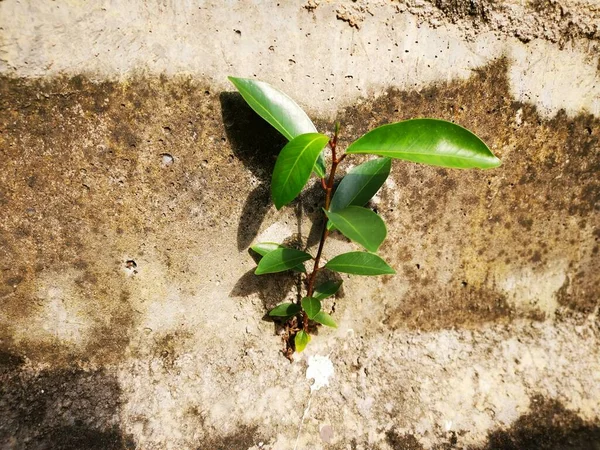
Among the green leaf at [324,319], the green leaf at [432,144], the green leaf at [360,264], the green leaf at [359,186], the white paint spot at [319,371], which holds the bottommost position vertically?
the white paint spot at [319,371]

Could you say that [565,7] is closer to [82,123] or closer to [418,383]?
[418,383]

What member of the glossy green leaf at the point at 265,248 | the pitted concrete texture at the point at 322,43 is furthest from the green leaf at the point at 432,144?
the glossy green leaf at the point at 265,248

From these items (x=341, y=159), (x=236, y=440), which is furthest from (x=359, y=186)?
(x=236, y=440)

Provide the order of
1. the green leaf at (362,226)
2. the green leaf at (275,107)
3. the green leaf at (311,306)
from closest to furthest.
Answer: the green leaf at (362,226) < the green leaf at (275,107) < the green leaf at (311,306)

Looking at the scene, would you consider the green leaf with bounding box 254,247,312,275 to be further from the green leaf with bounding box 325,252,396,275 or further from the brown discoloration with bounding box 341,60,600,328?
the brown discoloration with bounding box 341,60,600,328

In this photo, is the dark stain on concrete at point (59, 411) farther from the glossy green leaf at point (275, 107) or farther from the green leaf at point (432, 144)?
the green leaf at point (432, 144)

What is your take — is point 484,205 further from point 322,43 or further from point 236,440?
point 236,440

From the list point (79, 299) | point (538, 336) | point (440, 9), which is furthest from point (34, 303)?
point (538, 336)

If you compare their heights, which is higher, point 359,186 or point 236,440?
point 359,186
